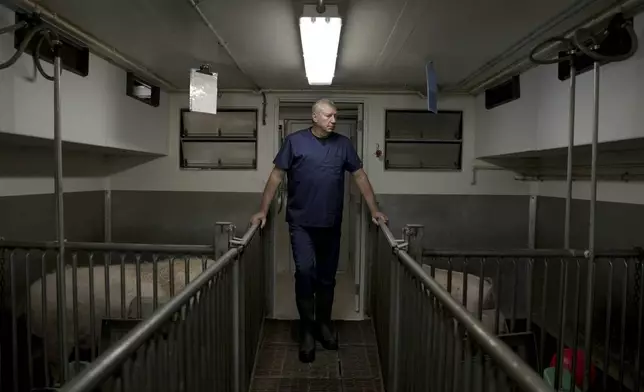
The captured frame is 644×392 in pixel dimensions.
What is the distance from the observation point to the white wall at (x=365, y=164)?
13.6 ft

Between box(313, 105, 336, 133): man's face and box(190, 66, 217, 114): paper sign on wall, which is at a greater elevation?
box(190, 66, 217, 114): paper sign on wall

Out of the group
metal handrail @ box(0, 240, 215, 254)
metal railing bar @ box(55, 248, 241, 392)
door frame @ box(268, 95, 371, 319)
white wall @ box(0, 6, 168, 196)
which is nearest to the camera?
metal railing bar @ box(55, 248, 241, 392)

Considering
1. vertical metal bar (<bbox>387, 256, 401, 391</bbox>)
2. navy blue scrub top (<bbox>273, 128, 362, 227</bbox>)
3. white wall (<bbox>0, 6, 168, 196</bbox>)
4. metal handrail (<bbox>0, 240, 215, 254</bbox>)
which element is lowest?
vertical metal bar (<bbox>387, 256, 401, 391</bbox>)

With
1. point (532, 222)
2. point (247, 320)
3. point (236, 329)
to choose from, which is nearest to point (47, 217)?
point (247, 320)

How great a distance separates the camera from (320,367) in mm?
2844

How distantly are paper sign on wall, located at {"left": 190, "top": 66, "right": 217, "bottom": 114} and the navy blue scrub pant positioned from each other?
3.28 ft

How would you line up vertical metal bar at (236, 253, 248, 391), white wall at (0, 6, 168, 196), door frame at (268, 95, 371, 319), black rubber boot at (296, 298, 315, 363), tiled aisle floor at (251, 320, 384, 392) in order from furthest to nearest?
1. door frame at (268, 95, 371, 319)
2. black rubber boot at (296, 298, 315, 363)
3. tiled aisle floor at (251, 320, 384, 392)
4. white wall at (0, 6, 168, 196)
5. vertical metal bar at (236, 253, 248, 391)

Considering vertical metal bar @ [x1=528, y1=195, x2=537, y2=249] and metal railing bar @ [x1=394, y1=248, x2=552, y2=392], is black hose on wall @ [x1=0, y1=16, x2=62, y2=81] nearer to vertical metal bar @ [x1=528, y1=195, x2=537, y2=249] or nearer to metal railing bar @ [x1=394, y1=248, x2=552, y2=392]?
metal railing bar @ [x1=394, y1=248, x2=552, y2=392]

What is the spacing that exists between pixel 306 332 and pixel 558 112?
2.13 meters

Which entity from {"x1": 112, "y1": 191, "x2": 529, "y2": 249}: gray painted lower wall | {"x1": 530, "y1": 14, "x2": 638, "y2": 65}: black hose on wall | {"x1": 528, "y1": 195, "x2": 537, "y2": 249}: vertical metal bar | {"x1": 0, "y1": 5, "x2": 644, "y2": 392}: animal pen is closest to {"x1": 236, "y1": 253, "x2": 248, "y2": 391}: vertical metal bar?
{"x1": 0, "y1": 5, "x2": 644, "y2": 392}: animal pen

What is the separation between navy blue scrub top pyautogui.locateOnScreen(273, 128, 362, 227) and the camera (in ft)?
9.80

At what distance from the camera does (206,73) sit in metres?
3.00

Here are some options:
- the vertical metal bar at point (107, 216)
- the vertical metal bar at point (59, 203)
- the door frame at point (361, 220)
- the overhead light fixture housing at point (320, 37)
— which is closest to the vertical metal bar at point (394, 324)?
the overhead light fixture housing at point (320, 37)

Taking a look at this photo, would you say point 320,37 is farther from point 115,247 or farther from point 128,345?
point 128,345
